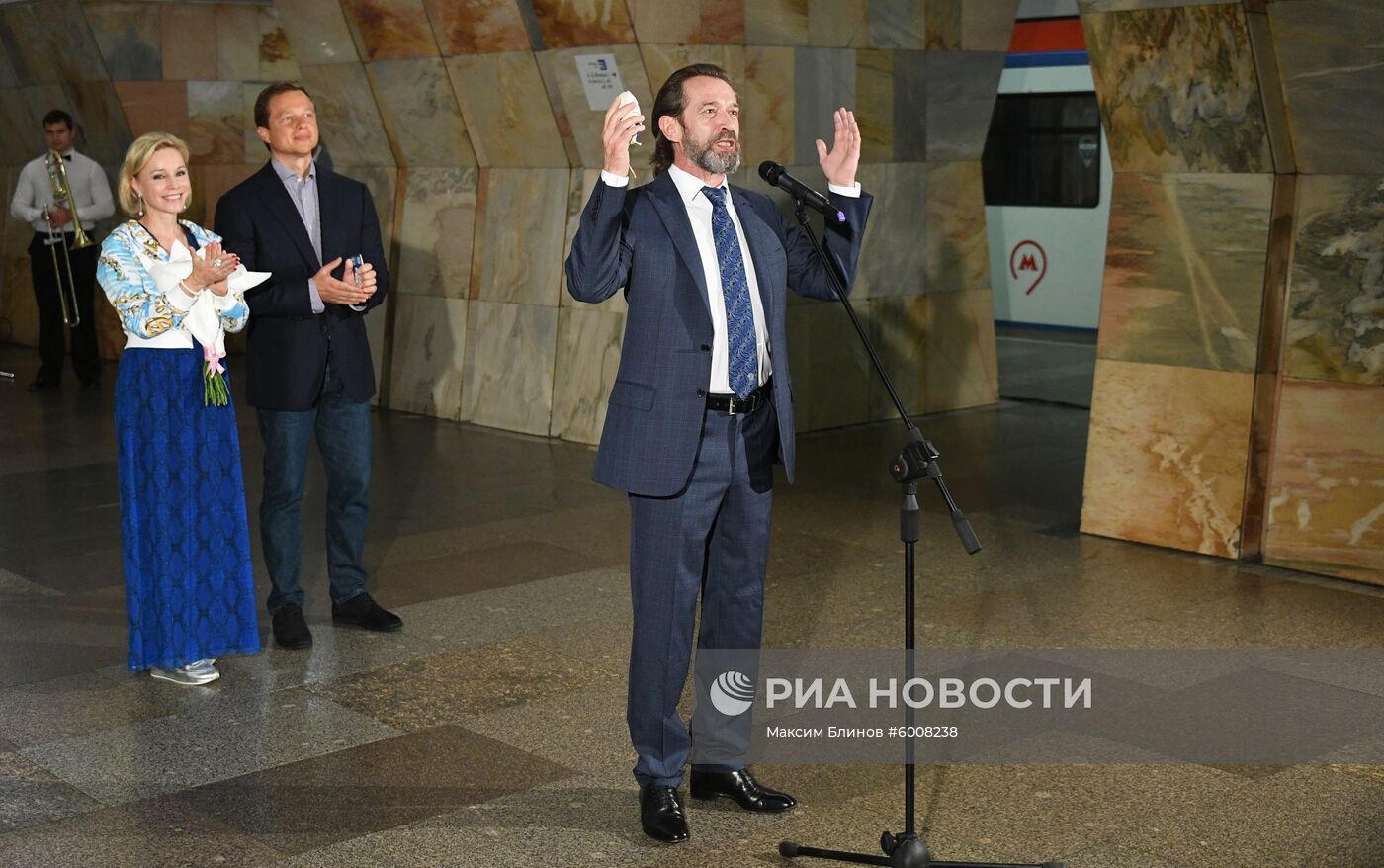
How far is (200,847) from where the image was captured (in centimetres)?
458

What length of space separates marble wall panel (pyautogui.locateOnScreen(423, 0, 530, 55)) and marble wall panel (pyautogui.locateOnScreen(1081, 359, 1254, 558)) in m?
4.95

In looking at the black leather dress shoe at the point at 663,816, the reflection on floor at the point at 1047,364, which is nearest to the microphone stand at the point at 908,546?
the black leather dress shoe at the point at 663,816

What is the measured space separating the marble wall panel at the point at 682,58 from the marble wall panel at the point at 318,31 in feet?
10.4

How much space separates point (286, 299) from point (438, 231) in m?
6.49

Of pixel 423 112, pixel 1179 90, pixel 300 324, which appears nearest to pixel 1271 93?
pixel 1179 90

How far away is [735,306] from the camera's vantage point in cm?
460

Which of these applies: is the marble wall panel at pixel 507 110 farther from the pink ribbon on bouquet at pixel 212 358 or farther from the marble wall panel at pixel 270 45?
→ the pink ribbon on bouquet at pixel 212 358

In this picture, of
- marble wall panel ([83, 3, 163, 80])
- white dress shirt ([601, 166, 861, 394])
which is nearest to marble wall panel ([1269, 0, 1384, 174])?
white dress shirt ([601, 166, 861, 394])

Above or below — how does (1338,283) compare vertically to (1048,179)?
below

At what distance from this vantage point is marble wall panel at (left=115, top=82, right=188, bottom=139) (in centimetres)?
1602

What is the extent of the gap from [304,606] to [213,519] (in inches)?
46.8

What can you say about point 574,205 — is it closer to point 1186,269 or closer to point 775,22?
point 775,22

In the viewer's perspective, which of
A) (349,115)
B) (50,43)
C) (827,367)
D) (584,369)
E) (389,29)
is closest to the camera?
(584,369)

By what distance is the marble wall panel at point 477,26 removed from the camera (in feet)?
37.2
